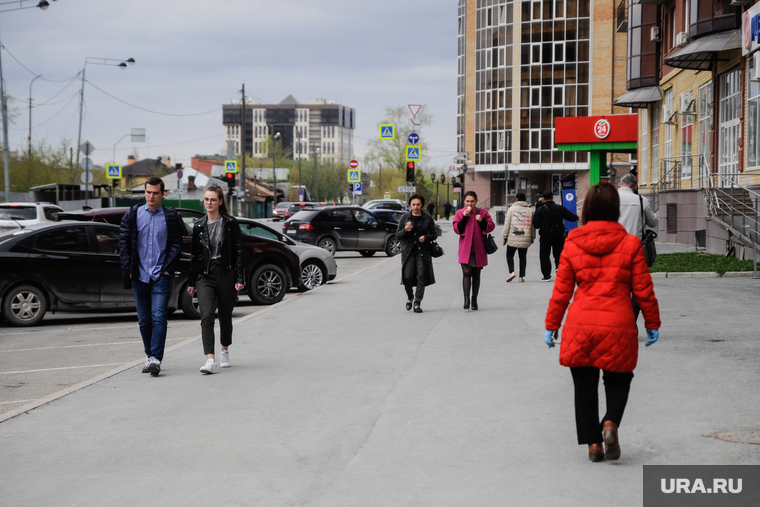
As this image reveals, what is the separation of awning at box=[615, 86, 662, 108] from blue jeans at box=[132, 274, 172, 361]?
2966 cm

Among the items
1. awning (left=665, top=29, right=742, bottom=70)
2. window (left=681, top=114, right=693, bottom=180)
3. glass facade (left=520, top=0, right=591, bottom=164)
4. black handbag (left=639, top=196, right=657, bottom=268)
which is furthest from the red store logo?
black handbag (left=639, top=196, right=657, bottom=268)

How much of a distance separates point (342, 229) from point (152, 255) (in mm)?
19678

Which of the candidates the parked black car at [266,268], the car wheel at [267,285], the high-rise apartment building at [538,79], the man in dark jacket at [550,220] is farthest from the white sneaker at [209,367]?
the high-rise apartment building at [538,79]

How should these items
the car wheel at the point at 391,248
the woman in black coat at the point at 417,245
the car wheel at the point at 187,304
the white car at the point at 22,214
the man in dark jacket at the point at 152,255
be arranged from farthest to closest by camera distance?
the car wheel at the point at 391,248 < the white car at the point at 22,214 < the car wheel at the point at 187,304 < the woman in black coat at the point at 417,245 < the man in dark jacket at the point at 152,255

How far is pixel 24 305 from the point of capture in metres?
12.4

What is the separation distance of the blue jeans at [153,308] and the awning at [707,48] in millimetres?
19756

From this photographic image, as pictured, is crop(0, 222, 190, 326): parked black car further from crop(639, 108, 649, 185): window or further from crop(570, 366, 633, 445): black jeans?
crop(639, 108, 649, 185): window

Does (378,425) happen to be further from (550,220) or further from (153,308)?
(550,220)

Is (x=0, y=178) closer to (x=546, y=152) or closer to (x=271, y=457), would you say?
(x=546, y=152)

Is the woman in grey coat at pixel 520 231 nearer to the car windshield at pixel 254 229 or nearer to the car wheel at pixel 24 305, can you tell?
the car windshield at pixel 254 229

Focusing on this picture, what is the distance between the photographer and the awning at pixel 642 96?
1363 inches

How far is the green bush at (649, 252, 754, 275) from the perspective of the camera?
17.5m

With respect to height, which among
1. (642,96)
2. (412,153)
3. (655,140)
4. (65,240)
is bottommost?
(65,240)

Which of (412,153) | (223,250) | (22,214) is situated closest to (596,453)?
(223,250)
